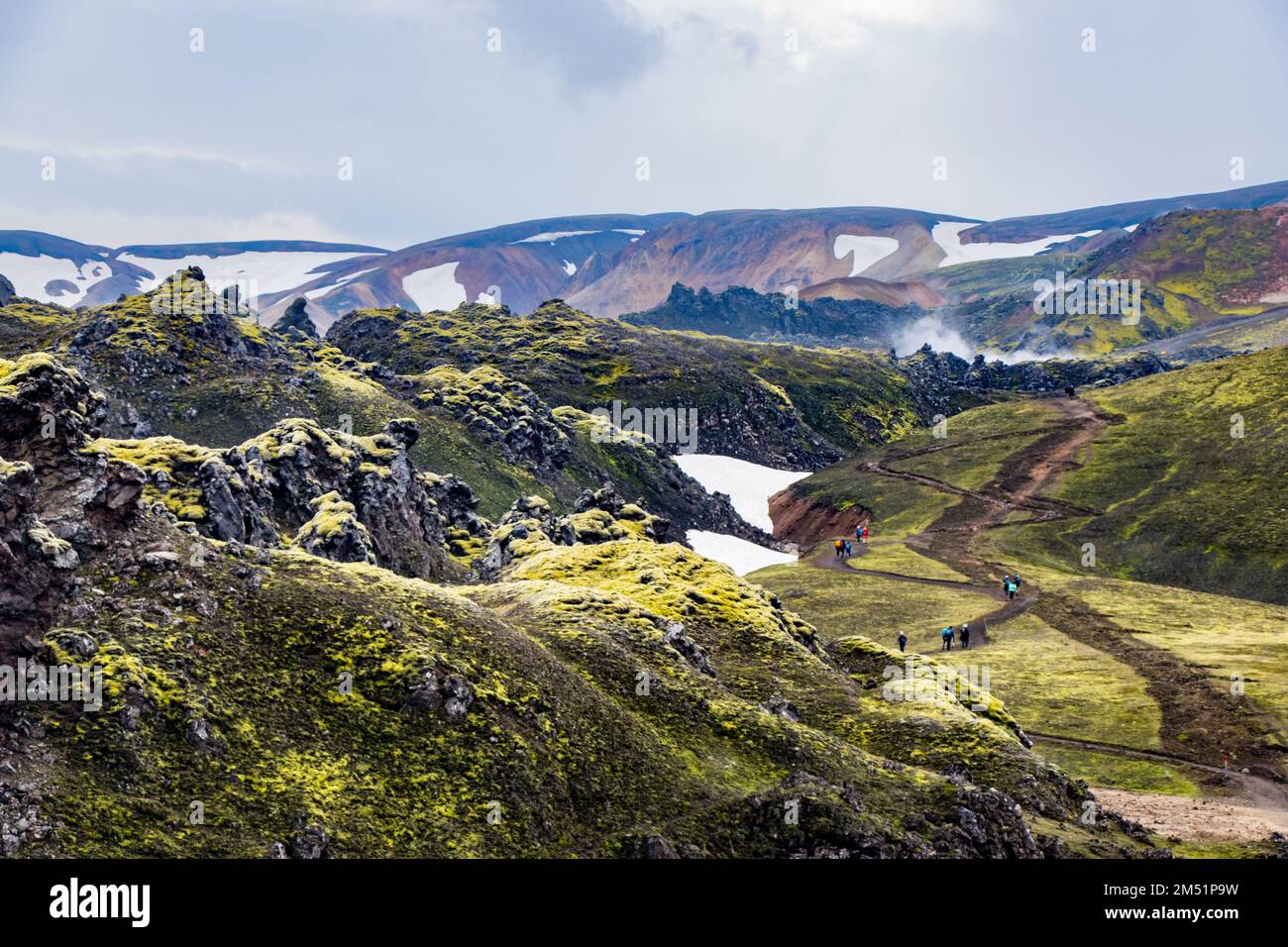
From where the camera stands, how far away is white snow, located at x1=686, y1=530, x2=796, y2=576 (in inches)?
5581

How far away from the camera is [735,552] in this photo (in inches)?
5842

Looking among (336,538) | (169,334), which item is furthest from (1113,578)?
(169,334)

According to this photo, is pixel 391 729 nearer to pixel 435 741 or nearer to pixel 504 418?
pixel 435 741

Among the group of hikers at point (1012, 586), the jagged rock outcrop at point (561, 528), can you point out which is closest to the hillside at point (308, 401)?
the jagged rock outcrop at point (561, 528)

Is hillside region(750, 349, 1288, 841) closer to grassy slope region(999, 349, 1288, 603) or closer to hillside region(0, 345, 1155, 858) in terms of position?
grassy slope region(999, 349, 1288, 603)

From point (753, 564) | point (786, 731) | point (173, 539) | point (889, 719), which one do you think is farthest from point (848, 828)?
point (753, 564)

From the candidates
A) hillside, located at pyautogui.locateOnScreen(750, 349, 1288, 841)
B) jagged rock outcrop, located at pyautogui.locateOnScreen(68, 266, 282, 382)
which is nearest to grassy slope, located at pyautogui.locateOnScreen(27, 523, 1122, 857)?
hillside, located at pyautogui.locateOnScreen(750, 349, 1288, 841)

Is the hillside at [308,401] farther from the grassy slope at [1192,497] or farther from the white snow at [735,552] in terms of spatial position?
the grassy slope at [1192,497]

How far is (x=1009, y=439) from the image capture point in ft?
647

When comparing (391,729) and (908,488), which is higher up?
(391,729)

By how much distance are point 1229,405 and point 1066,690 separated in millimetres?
135383

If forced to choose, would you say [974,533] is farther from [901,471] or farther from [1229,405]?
[1229,405]

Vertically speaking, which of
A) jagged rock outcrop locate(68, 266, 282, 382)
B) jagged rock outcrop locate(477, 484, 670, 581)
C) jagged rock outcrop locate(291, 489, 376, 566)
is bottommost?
jagged rock outcrop locate(477, 484, 670, 581)

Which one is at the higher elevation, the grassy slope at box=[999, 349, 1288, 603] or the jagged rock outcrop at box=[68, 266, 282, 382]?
the jagged rock outcrop at box=[68, 266, 282, 382]
